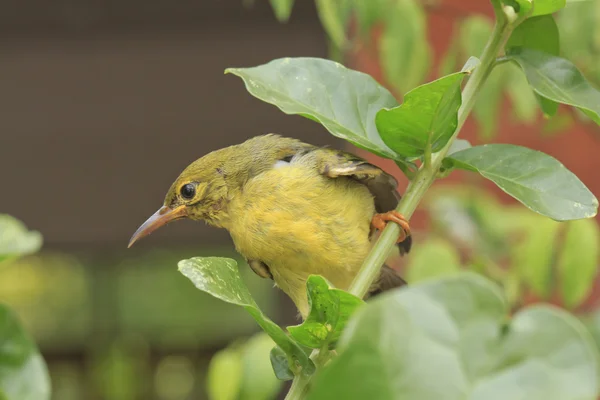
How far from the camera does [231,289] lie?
773 mm

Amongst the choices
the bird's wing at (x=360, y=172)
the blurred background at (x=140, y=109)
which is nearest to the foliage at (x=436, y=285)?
the bird's wing at (x=360, y=172)

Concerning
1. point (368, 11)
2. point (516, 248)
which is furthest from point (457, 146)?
point (516, 248)

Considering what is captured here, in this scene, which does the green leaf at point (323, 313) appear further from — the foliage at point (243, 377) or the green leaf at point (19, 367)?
the foliage at point (243, 377)

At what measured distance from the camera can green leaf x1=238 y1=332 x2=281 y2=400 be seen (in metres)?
1.54

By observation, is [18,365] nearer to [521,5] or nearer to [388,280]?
[521,5]

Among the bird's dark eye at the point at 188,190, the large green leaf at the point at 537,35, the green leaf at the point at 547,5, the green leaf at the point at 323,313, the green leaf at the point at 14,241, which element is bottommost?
the bird's dark eye at the point at 188,190

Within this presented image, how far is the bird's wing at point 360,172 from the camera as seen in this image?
148 centimetres

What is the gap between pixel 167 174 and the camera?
407 cm

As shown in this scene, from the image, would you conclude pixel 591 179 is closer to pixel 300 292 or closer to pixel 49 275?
pixel 300 292

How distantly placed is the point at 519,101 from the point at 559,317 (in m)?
1.68

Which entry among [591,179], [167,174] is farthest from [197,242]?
[591,179]

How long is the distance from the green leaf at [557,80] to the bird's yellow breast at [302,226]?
603mm

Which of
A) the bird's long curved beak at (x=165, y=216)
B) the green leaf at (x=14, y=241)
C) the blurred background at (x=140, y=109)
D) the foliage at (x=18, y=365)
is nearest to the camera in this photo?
the foliage at (x=18, y=365)

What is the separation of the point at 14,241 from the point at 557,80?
0.60 meters
